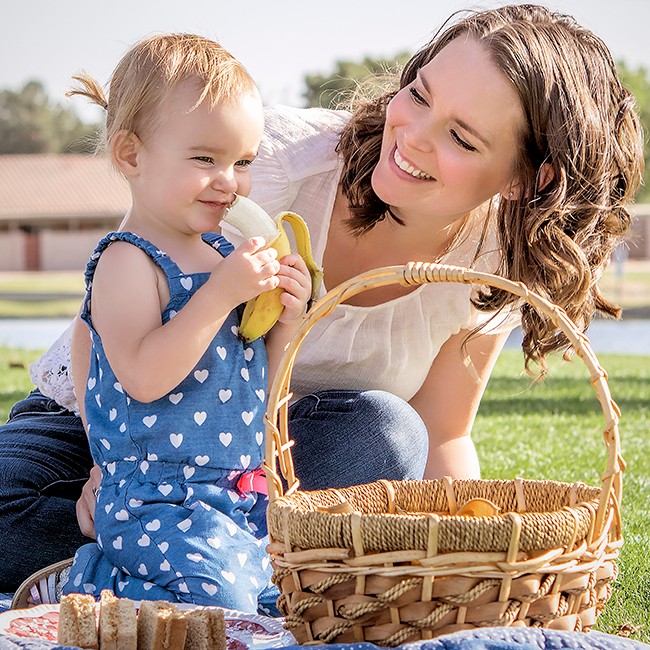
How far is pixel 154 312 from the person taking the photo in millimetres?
2314

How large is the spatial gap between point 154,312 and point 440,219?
103 cm

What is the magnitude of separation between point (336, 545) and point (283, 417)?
43cm

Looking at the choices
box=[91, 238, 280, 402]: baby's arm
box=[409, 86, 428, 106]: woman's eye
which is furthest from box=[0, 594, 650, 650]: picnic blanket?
box=[409, 86, 428, 106]: woman's eye

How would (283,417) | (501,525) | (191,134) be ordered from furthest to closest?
(191,134)
(283,417)
(501,525)

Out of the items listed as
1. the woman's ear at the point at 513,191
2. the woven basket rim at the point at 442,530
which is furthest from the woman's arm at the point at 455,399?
the woven basket rim at the point at 442,530

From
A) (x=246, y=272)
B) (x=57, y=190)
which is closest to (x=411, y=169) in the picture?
(x=246, y=272)

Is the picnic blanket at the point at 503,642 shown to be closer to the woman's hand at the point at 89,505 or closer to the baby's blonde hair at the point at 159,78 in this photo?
the woman's hand at the point at 89,505

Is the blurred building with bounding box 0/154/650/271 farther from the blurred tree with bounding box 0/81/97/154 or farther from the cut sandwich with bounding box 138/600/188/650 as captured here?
the cut sandwich with bounding box 138/600/188/650

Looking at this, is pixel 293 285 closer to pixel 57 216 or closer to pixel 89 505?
pixel 89 505

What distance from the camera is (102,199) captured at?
33.8 meters

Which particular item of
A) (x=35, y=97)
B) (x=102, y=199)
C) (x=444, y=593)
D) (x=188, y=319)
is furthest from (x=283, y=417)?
(x=35, y=97)

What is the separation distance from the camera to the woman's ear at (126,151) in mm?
2393

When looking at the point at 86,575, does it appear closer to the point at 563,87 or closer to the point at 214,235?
the point at 214,235

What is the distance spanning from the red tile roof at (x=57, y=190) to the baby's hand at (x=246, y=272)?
3077 centimetres
